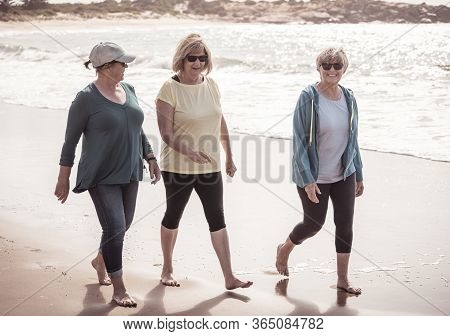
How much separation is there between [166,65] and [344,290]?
15918 millimetres

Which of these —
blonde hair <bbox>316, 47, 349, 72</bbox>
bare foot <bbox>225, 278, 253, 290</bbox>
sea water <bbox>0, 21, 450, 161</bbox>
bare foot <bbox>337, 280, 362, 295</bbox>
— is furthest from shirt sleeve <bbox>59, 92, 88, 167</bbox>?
sea water <bbox>0, 21, 450, 161</bbox>

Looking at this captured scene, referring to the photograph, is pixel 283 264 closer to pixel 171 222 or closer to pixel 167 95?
pixel 171 222

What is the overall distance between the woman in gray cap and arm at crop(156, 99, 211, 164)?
132mm

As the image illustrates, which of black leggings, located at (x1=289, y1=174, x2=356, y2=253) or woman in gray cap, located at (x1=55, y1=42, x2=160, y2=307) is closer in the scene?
woman in gray cap, located at (x1=55, y1=42, x2=160, y2=307)

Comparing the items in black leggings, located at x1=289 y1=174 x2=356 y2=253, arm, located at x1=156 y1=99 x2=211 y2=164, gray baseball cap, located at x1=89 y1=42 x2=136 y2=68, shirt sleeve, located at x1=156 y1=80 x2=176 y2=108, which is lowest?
black leggings, located at x1=289 y1=174 x2=356 y2=253

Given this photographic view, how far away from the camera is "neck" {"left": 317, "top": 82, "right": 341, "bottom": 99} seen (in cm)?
362

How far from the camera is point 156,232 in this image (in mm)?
4820

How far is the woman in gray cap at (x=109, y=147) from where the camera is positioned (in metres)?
3.28

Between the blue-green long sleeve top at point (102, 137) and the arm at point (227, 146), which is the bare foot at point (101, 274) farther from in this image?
the arm at point (227, 146)

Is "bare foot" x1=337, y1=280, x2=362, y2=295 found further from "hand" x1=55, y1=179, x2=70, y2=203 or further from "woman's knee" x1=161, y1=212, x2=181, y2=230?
"hand" x1=55, y1=179, x2=70, y2=203

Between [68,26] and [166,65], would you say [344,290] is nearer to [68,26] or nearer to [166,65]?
[166,65]

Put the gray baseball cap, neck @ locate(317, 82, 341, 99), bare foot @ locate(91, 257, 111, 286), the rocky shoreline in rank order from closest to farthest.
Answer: the gray baseball cap → neck @ locate(317, 82, 341, 99) → bare foot @ locate(91, 257, 111, 286) → the rocky shoreline

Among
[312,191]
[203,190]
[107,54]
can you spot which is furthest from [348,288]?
[107,54]
